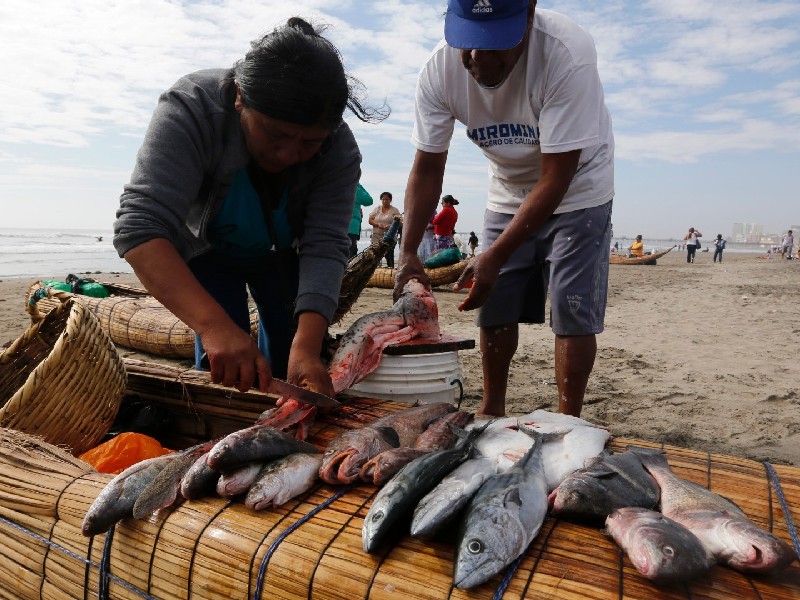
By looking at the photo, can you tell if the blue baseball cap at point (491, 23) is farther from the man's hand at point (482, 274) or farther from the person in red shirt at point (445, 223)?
the person in red shirt at point (445, 223)

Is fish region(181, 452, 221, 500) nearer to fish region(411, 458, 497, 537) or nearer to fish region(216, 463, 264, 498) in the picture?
fish region(216, 463, 264, 498)

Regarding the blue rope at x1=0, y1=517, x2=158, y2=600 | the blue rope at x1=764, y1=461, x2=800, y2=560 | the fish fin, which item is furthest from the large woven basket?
the blue rope at x1=764, y1=461, x2=800, y2=560

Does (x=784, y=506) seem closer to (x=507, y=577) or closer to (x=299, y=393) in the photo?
(x=507, y=577)

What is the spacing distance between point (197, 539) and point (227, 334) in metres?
0.80

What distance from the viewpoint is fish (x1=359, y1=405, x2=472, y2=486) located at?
2.07 meters

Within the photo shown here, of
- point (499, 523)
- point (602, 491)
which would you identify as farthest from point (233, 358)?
point (602, 491)

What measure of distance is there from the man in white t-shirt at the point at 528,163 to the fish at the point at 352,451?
Result: 1120mm

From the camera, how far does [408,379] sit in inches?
141

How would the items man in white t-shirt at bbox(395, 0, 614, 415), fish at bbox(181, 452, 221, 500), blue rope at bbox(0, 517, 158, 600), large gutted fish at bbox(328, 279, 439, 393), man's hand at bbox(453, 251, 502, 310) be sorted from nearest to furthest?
blue rope at bbox(0, 517, 158, 600), fish at bbox(181, 452, 221, 500), man in white t-shirt at bbox(395, 0, 614, 415), man's hand at bbox(453, 251, 502, 310), large gutted fish at bbox(328, 279, 439, 393)

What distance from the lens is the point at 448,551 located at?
66.0 inches

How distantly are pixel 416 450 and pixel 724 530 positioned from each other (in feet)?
3.52

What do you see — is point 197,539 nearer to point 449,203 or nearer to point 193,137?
point 193,137

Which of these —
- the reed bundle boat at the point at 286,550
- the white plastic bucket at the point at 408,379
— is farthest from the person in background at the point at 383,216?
the reed bundle boat at the point at 286,550

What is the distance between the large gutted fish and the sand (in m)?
1.54
